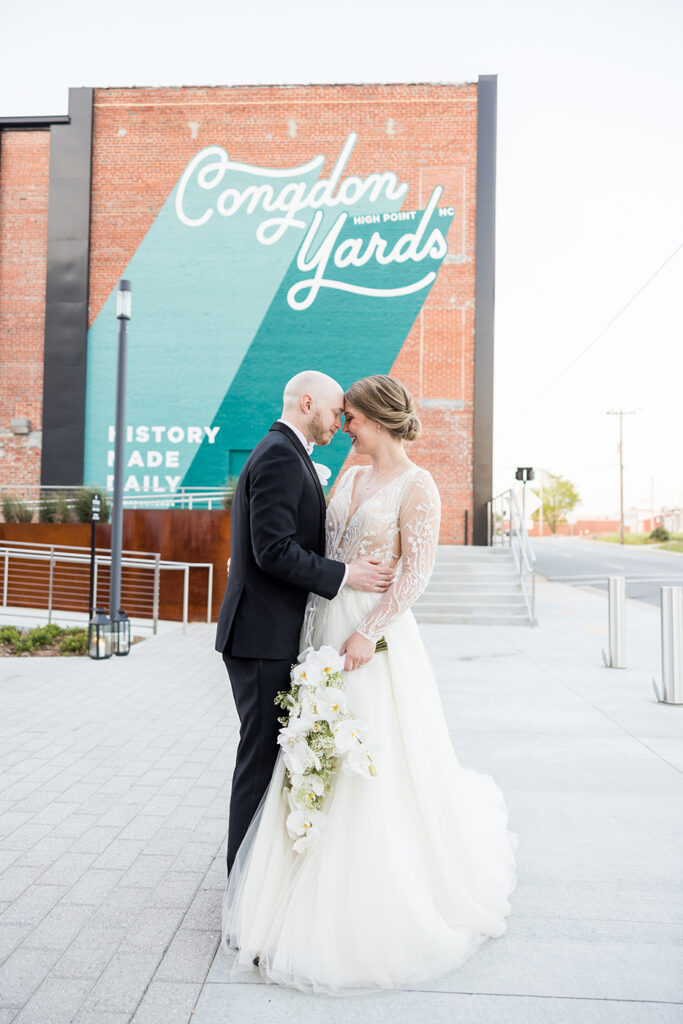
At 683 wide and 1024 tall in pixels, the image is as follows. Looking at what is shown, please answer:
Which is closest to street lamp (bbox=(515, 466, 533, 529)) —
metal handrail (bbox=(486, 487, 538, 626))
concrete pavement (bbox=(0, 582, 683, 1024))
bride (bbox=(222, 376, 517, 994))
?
metal handrail (bbox=(486, 487, 538, 626))

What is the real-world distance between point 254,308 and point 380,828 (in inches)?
678

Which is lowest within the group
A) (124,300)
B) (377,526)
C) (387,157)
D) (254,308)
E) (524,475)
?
(377,526)

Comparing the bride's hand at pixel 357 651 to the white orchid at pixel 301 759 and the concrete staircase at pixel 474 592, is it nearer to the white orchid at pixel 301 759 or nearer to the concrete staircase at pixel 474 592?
the white orchid at pixel 301 759

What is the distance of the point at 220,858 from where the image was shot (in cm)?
339

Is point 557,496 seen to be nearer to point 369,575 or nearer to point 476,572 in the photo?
point 476,572

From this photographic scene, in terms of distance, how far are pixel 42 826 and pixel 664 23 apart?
285 inches

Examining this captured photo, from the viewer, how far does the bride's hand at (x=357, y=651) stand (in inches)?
102

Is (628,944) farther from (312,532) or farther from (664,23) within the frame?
(664,23)

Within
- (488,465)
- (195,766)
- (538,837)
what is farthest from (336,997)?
(488,465)

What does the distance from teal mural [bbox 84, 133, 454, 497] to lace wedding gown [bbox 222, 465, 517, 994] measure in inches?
614

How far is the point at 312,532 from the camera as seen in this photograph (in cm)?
272

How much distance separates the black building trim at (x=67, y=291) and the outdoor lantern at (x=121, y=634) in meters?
10.3

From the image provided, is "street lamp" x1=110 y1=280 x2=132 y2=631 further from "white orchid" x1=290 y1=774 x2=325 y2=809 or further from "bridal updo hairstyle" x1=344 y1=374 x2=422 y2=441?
"white orchid" x1=290 y1=774 x2=325 y2=809

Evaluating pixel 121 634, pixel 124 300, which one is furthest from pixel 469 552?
pixel 124 300
